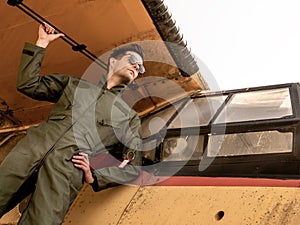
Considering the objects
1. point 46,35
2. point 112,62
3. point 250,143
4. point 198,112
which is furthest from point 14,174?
point 198,112

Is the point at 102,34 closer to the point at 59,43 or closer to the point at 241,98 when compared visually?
the point at 59,43

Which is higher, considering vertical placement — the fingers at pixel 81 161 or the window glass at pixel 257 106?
the fingers at pixel 81 161

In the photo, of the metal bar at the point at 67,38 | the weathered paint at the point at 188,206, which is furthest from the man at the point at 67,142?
the metal bar at the point at 67,38

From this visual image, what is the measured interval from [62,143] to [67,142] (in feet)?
0.08

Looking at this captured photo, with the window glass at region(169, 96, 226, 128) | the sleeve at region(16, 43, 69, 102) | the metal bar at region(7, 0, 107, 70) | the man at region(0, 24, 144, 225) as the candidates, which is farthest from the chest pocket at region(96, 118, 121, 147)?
the metal bar at region(7, 0, 107, 70)

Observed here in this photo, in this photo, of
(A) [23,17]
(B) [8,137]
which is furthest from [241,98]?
(B) [8,137]

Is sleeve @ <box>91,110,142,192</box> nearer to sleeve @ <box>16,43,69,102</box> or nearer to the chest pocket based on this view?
the chest pocket

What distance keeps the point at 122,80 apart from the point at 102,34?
0.70 meters

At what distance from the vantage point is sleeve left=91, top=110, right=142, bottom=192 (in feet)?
6.70

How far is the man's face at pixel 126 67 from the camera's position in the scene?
7.30 ft

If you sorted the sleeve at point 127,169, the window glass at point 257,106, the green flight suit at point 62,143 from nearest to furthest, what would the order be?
1. the green flight suit at point 62,143
2. the sleeve at point 127,169
3. the window glass at point 257,106

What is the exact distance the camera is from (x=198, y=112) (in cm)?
289

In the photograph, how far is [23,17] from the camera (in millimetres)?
2736

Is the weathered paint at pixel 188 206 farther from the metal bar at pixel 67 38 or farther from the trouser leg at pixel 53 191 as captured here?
the metal bar at pixel 67 38
